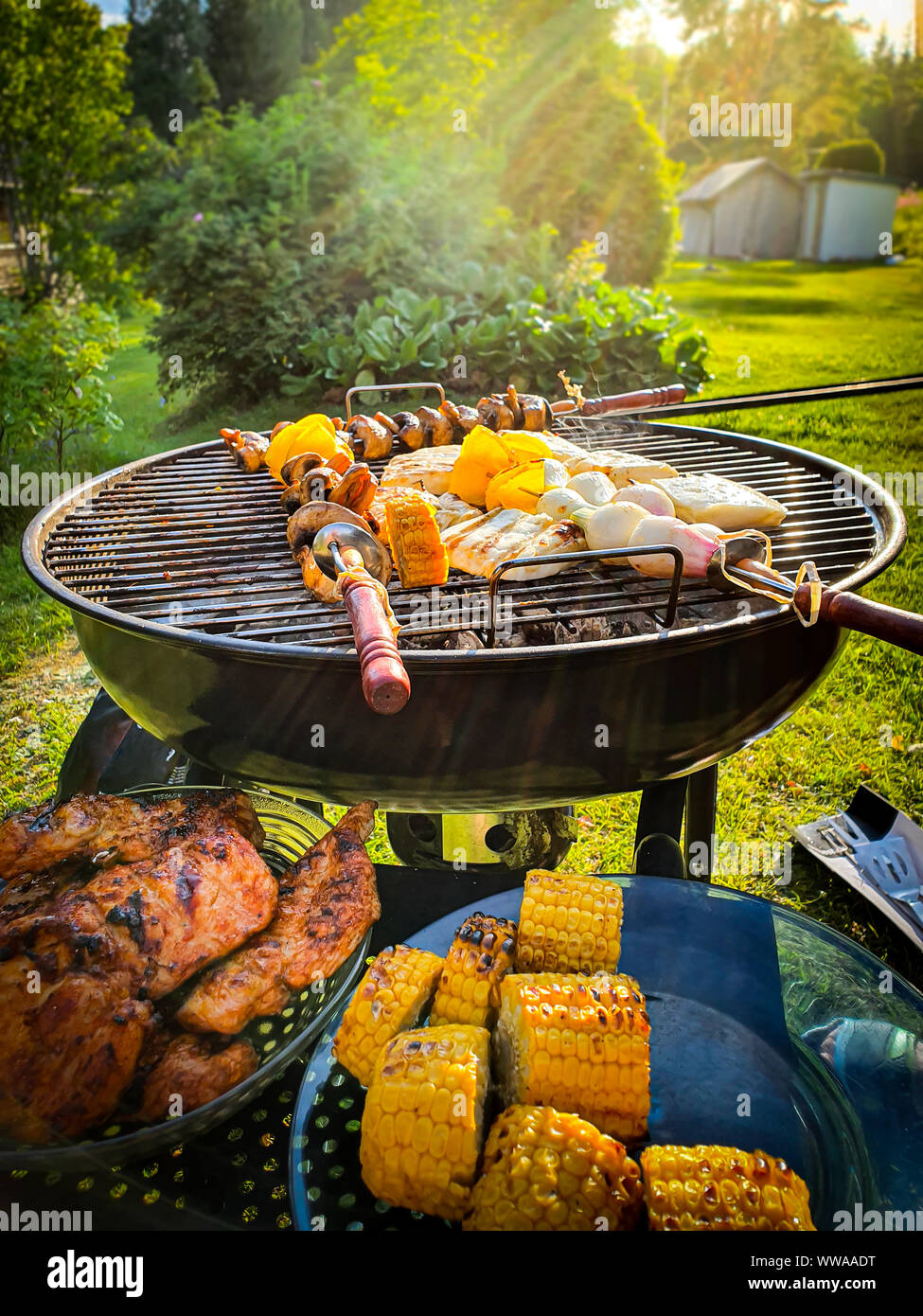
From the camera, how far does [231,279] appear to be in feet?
32.2

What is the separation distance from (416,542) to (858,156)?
33.9 meters

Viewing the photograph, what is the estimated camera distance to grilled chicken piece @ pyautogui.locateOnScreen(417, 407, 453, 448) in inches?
137

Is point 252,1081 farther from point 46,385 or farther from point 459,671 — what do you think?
point 46,385

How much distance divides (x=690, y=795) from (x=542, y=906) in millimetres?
989

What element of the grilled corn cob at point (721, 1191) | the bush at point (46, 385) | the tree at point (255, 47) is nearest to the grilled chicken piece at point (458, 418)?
the grilled corn cob at point (721, 1191)

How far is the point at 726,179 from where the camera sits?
3338cm

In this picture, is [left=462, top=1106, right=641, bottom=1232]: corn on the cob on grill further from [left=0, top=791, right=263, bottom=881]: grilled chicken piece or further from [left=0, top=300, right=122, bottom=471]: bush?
[left=0, top=300, right=122, bottom=471]: bush

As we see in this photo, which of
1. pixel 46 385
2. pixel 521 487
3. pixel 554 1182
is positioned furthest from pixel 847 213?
pixel 554 1182

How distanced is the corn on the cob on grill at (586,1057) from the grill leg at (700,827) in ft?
3.75

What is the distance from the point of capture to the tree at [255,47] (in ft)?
94.2

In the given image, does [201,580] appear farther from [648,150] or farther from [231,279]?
[648,150]

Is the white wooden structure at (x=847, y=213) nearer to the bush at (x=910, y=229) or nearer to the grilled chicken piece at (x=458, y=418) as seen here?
the bush at (x=910, y=229)

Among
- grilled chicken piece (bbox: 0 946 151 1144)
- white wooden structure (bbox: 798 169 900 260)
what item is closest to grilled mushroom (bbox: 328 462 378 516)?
grilled chicken piece (bbox: 0 946 151 1144)

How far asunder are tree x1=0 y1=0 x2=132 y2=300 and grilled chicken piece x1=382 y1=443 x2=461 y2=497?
1292 cm
